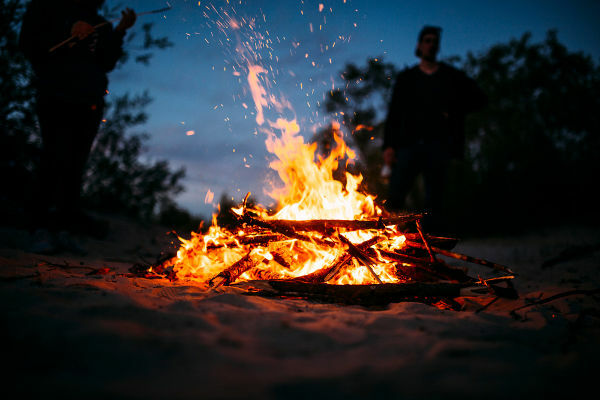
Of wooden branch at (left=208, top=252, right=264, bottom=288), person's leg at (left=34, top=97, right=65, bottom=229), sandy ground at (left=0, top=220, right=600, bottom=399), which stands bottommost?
sandy ground at (left=0, top=220, right=600, bottom=399)

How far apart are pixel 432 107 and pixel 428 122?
0.20 m

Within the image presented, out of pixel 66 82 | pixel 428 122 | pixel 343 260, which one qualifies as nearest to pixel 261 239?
pixel 343 260

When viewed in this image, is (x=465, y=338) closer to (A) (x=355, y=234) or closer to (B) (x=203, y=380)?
(B) (x=203, y=380)

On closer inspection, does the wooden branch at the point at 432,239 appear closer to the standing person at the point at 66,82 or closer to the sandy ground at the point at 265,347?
the sandy ground at the point at 265,347

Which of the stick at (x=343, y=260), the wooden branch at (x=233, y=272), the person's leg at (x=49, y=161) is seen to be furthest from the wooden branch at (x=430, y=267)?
the person's leg at (x=49, y=161)

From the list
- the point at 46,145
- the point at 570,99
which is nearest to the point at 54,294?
the point at 46,145

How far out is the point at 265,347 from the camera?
1.33 meters

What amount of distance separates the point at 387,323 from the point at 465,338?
1.19ft

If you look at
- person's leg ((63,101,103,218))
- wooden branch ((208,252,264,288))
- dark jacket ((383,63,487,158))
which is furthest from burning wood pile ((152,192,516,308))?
person's leg ((63,101,103,218))

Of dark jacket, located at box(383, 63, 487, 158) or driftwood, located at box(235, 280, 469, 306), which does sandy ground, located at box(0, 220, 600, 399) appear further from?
dark jacket, located at box(383, 63, 487, 158)

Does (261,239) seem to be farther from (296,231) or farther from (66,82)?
(66,82)

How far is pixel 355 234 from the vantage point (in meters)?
2.89

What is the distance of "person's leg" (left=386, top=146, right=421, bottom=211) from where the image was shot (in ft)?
13.2

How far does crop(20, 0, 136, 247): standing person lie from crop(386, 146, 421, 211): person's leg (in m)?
3.79
